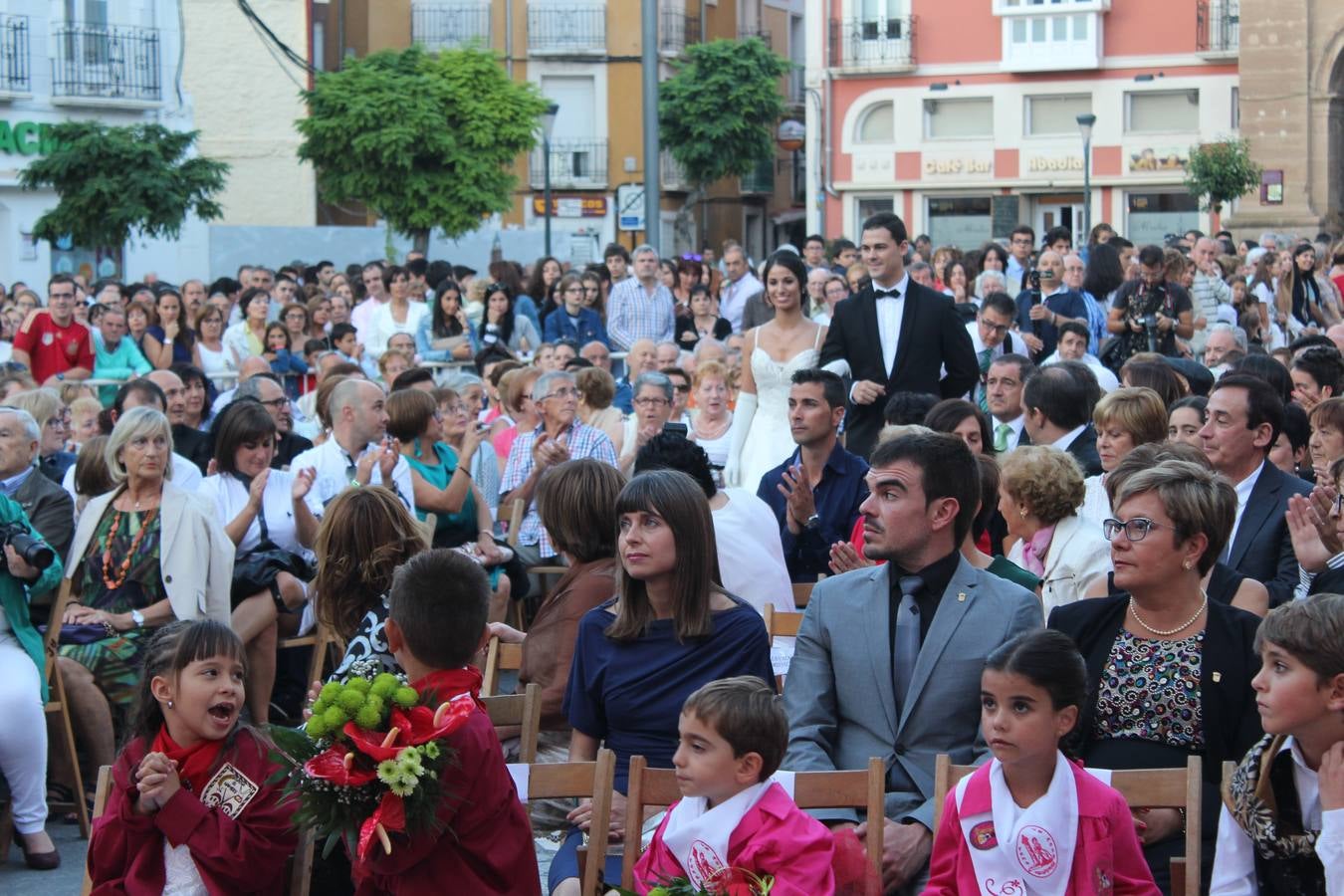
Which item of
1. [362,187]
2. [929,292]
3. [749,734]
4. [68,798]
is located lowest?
[68,798]

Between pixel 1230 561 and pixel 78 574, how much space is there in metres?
4.30

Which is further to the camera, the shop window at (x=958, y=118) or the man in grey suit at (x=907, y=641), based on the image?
the shop window at (x=958, y=118)

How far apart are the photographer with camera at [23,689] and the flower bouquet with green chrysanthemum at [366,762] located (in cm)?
255

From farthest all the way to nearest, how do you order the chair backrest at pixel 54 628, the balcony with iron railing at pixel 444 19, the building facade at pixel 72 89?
the balcony with iron railing at pixel 444 19 < the building facade at pixel 72 89 < the chair backrest at pixel 54 628

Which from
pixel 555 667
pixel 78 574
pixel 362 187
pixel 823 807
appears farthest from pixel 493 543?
pixel 362 187

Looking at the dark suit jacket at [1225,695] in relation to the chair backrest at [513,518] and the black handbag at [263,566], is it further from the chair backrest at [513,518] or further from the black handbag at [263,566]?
the chair backrest at [513,518]

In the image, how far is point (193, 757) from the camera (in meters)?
4.55

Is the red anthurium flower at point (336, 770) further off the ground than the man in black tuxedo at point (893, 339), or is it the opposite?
the man in black tuxedo at point (893, 339)

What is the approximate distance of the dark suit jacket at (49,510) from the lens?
715 centimetres

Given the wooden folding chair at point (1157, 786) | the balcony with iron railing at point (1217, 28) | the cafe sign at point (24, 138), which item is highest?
the balcony with iron railing at point (1217, 28)

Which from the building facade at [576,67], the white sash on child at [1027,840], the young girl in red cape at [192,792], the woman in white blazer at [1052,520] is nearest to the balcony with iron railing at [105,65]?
the building facade at [576,67]

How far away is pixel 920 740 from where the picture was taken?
4414 mm

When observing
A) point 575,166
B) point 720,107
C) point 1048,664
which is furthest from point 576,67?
point 1048,664

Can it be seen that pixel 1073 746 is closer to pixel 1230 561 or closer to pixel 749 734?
pixel 749 734
